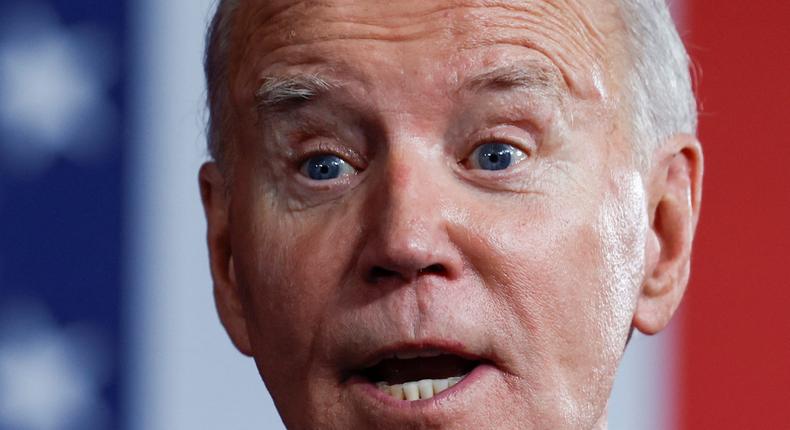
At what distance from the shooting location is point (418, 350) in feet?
4.61

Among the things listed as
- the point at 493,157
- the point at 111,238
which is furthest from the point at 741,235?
the point at 493,157

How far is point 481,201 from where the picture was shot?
147 centimetres

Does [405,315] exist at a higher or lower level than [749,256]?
lower

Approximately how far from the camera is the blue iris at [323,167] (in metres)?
1.53

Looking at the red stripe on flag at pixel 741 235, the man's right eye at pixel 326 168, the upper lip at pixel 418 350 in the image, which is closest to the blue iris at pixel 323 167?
the man's right eye at pixel 326 168

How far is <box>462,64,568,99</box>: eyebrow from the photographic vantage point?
1.47 m

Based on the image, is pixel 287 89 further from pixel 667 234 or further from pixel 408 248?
pixel 667 234

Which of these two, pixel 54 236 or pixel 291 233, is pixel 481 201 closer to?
pixel 291 233

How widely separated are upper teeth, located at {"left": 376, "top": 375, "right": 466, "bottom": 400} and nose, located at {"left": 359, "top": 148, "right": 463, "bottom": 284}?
4.3 inches

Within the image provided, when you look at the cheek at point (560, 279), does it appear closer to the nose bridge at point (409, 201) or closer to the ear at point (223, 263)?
the nose bridge at point (409, 201)

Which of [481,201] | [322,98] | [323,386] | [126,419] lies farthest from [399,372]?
[126,419]

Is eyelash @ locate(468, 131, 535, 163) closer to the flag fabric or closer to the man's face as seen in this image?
the man's face

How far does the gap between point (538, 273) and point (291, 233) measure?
28cm

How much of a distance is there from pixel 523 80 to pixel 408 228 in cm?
23
